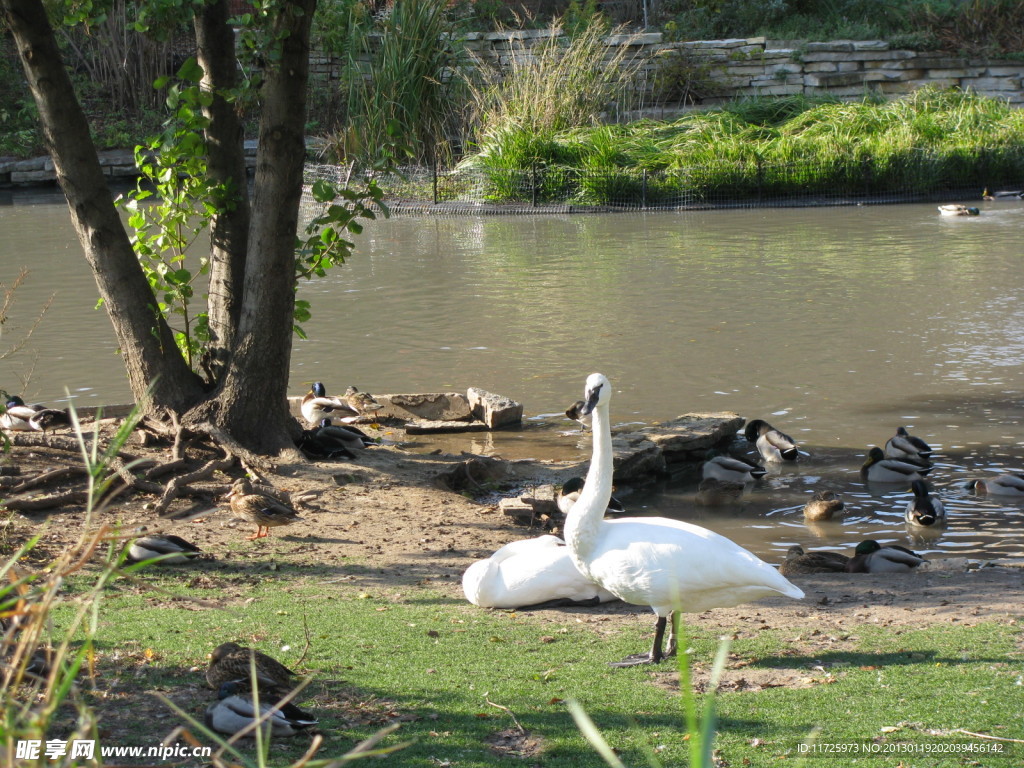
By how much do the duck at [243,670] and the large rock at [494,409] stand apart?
5836 mm

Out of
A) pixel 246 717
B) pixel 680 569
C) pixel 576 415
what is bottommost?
pixel 576 415

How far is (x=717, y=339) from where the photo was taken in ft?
41.8

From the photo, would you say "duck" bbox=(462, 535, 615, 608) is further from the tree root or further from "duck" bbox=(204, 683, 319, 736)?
the tree root

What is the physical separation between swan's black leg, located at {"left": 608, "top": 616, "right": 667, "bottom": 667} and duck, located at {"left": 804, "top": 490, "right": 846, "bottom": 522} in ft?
10.8

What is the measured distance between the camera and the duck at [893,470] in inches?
324

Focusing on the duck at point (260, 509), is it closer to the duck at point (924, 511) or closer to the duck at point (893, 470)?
the duck at point (924, 511)

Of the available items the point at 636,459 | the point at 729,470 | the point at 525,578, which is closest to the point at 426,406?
the point at 636,459

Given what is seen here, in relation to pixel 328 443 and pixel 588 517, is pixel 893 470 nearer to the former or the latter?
pixel 588 517

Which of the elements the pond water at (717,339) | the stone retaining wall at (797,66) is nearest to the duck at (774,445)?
the pond water at (717,339)

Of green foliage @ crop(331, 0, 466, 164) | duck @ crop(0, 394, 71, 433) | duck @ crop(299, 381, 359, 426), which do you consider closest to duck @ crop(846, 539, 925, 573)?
duck @ crop(299, 381, 359, 426)

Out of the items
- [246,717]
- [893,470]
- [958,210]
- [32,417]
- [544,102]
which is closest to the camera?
[246,717]

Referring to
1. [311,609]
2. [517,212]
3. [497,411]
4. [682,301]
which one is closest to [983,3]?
[517,212]

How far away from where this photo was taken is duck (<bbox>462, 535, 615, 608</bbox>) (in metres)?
5.80

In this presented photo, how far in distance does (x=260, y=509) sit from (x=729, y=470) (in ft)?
12.2
